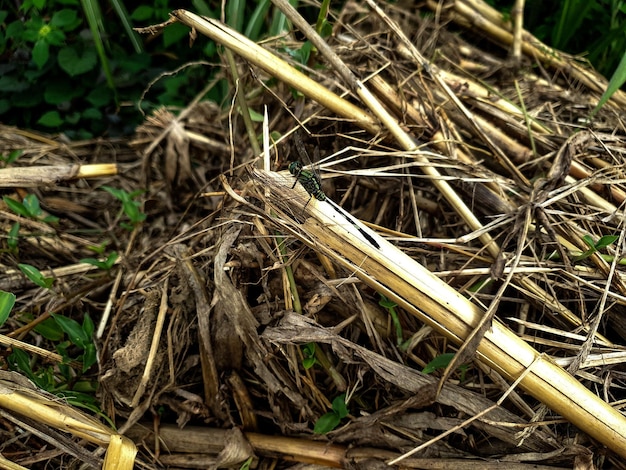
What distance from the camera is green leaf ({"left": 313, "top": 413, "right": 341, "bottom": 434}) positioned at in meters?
1.22

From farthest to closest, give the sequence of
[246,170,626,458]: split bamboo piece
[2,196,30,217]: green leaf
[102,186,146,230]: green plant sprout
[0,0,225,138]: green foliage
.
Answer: [0,0,225,138]: green foliage, [102,186,146,230]: green plant sprout, [2,196,30,217]: green leaf, [246,170,626,458]: split bamboo piece

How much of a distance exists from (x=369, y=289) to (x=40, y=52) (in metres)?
1.45

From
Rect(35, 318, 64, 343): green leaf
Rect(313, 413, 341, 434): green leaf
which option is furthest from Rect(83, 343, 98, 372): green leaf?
Rect(313, 413, 341, 434): green leaf

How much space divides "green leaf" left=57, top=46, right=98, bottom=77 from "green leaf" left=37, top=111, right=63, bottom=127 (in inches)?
6.7

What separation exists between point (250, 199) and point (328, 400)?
1.67ft

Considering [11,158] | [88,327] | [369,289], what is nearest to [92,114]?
[11,158]

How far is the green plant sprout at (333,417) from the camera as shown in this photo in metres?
1.22

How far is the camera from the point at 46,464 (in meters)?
1.23

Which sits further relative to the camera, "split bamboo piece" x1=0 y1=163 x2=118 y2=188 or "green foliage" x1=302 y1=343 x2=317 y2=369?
"split bamboo piece" x1=0 y1=163 x2=118 y2=188

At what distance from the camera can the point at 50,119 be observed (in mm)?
2080

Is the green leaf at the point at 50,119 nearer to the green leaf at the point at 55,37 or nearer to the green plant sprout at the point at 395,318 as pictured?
the green leaf at the point at 55,37

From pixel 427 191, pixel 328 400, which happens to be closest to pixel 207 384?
pixel 328 400

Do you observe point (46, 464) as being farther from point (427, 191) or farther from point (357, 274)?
point (427, 191)

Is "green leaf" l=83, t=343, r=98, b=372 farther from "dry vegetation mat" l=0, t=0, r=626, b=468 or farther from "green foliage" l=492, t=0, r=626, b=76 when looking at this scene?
"green foliage" l=492, t=0, r=626, b=76
